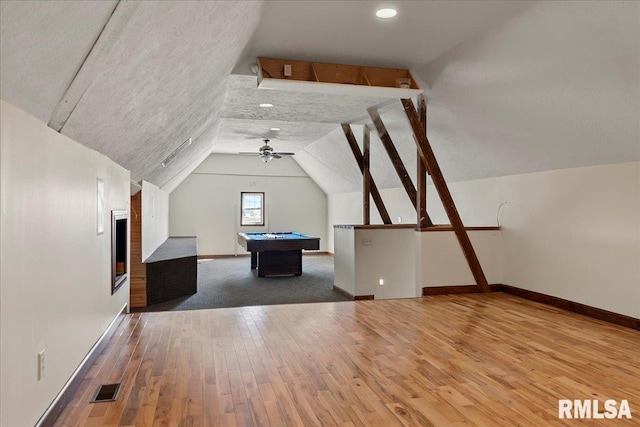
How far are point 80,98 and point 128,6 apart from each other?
63cm

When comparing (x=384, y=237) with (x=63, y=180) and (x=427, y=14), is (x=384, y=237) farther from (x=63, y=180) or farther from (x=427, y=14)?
(x=63, y=180)

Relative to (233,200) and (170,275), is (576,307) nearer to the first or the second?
(170,275)

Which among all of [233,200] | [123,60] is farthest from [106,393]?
[233,200]

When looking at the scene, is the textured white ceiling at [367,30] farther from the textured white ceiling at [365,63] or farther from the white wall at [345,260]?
the white wall at [345,260]

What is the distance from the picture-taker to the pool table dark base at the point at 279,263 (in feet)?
29.6

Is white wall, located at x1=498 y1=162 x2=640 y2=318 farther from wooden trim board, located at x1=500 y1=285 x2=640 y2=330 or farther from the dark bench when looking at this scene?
the dark bench

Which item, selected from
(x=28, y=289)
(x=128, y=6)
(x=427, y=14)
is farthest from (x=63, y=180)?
(x=427, y=14)

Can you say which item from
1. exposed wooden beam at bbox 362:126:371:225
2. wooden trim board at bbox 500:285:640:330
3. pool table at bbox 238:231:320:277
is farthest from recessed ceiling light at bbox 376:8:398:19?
pool table at bbox 238:231:320:277

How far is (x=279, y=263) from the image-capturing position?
912 cm

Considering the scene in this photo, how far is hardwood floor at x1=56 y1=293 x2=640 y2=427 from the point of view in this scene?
7.70 ft

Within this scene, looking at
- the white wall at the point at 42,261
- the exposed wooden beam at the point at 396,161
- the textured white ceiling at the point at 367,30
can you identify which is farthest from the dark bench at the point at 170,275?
the exposed wooden beam at the point at 396,161

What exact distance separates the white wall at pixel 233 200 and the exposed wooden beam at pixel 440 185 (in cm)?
781

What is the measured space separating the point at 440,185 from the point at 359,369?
323 cm

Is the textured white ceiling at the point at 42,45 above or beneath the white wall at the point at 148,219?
above
